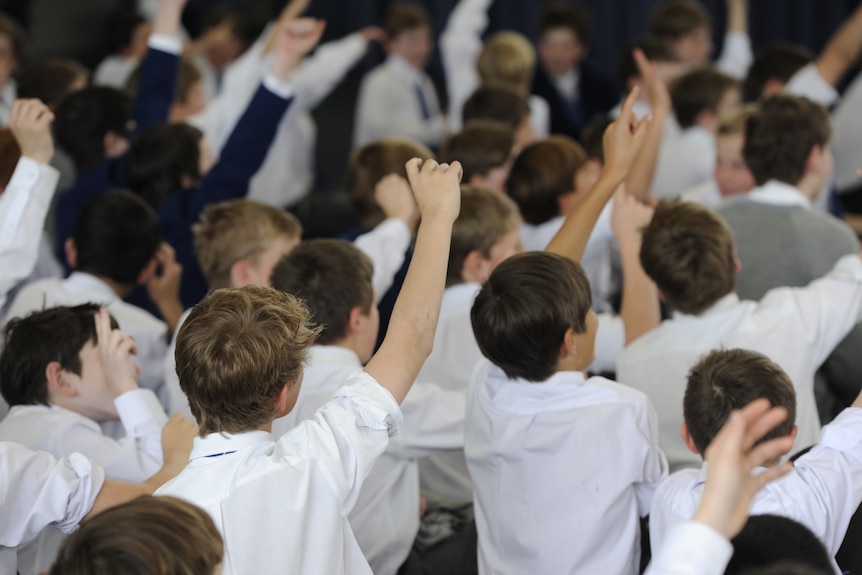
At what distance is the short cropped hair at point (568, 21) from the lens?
5.37 metres

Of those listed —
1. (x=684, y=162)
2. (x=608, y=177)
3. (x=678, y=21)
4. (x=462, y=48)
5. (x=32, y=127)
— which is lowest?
(x=684, y=162)

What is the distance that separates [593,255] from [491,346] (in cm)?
111

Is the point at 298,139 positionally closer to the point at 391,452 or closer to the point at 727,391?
the point at 391,452

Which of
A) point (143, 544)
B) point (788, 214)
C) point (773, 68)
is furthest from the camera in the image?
point (773, 68)

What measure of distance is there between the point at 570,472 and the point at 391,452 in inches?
16.6

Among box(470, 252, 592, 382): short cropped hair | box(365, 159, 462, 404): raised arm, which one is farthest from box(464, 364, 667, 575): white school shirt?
box(365, 159, 462, 404): raised arm

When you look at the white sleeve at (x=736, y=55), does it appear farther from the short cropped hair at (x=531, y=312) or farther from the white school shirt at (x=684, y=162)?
the short cropped hair at (x=531, y=312)

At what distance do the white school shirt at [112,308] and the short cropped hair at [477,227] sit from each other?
0.77 meters

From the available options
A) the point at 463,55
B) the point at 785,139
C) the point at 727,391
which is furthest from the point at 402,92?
the point at 727,391

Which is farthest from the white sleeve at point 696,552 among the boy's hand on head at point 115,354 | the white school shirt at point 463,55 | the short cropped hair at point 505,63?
the white school shirt at point 463,55

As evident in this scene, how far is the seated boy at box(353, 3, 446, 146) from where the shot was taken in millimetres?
5477

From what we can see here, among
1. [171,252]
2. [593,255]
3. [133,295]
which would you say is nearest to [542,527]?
[593,255]

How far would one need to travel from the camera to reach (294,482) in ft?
4.71

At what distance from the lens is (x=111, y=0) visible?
791cm
